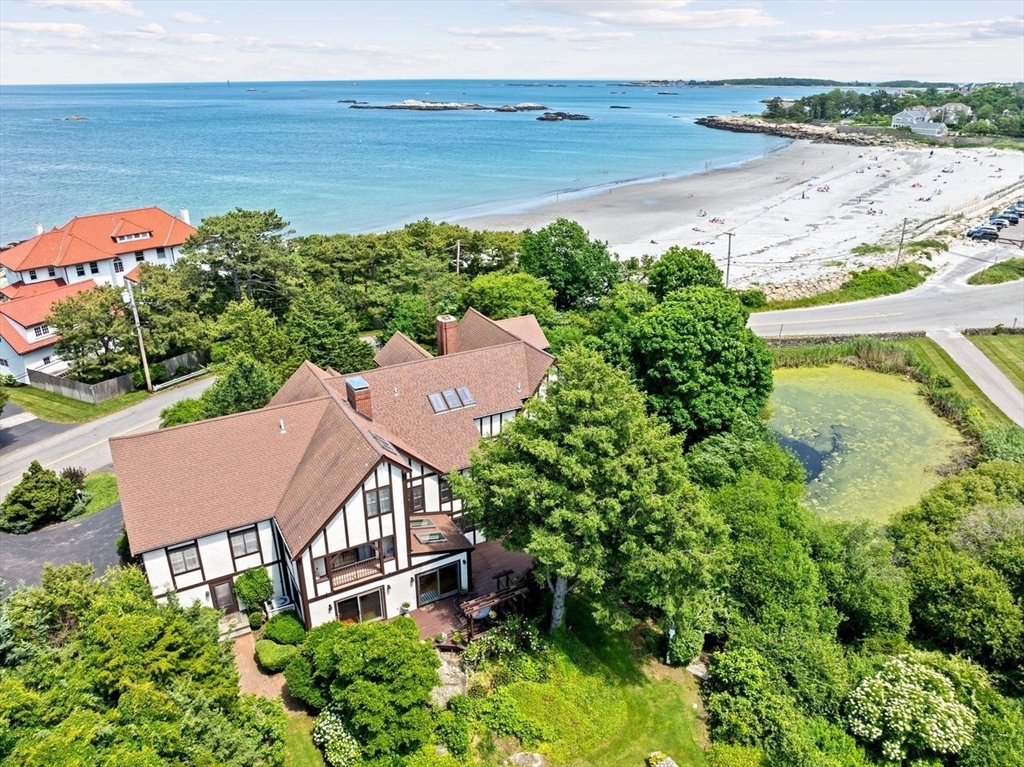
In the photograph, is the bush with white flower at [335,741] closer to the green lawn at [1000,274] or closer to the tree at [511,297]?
the tree at [511,297]

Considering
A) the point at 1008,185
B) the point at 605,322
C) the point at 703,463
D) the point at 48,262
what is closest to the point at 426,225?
the point at 605,322

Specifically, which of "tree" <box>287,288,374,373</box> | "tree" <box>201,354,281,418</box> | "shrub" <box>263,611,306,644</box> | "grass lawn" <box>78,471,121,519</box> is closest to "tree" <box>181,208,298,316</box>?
"tree" <box>287,288,374,373</box>

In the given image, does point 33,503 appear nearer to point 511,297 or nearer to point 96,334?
point 96,334

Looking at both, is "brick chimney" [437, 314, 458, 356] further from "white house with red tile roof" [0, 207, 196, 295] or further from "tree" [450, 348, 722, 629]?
"white house with red tile roof" [0, 207, 196, 295]

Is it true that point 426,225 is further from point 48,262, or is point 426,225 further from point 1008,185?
point 1008,185

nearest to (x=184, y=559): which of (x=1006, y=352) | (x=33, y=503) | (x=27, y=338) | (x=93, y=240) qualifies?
(x=33, y=503)

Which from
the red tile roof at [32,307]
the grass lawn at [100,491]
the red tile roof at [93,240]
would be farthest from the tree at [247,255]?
the grass lawn at [100,491]

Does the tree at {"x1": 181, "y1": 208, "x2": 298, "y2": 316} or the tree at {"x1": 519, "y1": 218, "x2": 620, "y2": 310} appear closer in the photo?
the tree at {"x1": 181, "y1": 208, "x2": 298, "y2": 316}
